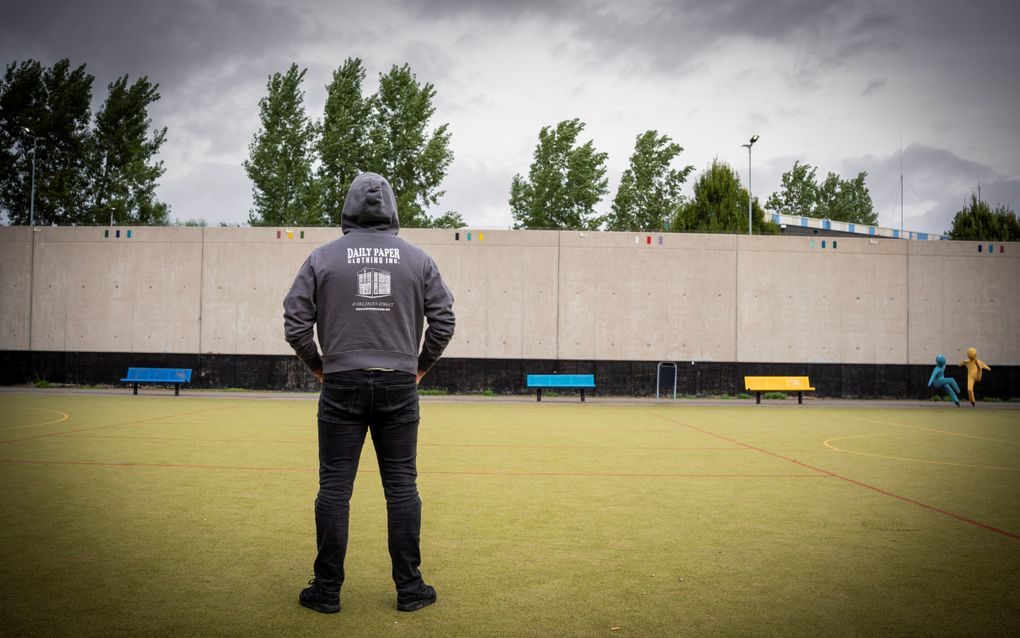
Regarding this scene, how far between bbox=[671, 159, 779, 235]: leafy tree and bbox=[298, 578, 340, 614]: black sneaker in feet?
117

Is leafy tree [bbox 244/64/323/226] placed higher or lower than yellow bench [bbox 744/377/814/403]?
higher

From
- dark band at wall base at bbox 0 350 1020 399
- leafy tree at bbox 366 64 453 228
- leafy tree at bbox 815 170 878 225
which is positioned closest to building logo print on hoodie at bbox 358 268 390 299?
dark band at wall base at bbox 0 350 1020 399

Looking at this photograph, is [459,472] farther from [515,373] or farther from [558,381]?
[515,373]

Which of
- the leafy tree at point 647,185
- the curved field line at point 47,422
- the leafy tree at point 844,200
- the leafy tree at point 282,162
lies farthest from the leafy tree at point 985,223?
the curved field line at point 47,422

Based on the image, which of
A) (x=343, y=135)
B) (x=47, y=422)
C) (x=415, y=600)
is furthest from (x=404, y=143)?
(x=415, y=600)

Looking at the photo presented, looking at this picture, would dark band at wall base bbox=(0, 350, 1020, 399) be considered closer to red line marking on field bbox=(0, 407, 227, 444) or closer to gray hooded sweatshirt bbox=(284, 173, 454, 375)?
red line marking on field bbox=(0, 407, 227, 444)

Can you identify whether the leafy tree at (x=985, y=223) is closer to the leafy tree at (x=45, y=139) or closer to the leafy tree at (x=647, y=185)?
the leafy tree at (x=647, y=185)

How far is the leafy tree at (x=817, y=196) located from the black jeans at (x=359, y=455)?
59.4 meters

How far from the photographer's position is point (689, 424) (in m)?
14.0

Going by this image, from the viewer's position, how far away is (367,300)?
12.0 feet

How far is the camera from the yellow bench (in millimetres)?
20109

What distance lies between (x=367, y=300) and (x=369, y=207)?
0.55 metres

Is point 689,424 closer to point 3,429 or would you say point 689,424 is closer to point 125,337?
point 3,429

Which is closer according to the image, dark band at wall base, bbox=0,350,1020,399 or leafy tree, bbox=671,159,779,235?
dark band at wall base, bbox=0,350,1020,399
